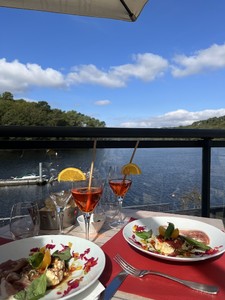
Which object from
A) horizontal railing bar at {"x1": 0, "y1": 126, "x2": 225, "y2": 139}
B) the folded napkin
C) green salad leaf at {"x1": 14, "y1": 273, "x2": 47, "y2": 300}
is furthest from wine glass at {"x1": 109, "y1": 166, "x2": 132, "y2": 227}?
horizontal railing bar at {"x1": 0, "y1": 126, "x2": 225, "y2": 139}

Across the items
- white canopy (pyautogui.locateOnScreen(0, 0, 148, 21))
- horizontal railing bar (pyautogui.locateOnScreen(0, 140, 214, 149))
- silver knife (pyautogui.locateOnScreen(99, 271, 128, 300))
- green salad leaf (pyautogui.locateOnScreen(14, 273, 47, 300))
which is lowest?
silver knife (pyautogui.locateOnScreen(99, 271, 128, 300))

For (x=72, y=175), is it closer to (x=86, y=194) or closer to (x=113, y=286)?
(x=86, y=194)

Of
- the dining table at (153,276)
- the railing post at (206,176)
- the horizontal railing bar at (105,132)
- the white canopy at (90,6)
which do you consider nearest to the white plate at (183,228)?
the dining table at (153,276)

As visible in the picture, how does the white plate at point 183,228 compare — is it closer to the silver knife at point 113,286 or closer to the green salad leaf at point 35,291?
the silver knife at point 113,286

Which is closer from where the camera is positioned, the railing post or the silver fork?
the silver fork

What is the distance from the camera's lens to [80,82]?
4012 cm

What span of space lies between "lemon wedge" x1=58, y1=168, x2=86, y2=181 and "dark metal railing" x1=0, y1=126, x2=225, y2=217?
1.07m

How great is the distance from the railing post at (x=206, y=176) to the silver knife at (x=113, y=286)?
6.44ft

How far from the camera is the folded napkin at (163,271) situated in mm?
639

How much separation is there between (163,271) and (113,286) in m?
0.17

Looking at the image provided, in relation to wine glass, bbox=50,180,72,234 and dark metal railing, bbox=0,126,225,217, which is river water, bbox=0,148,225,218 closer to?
dark metal railing, bbox=0,126,225,217

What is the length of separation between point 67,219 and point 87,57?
31.3 metres

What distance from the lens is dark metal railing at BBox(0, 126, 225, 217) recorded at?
2.06m

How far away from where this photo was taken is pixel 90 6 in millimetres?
2084
